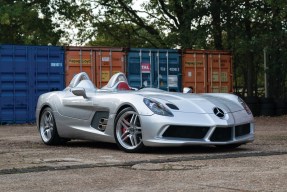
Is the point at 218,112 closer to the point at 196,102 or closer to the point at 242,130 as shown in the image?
the point at 196,102

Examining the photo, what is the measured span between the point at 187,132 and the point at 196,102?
540mm

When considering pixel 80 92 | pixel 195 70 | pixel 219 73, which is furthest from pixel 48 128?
pixel 219 73

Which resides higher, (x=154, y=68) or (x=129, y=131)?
(x=154, y=68)

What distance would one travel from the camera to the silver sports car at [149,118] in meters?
8.33

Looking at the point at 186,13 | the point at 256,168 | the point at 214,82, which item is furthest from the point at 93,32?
the point at 256,168

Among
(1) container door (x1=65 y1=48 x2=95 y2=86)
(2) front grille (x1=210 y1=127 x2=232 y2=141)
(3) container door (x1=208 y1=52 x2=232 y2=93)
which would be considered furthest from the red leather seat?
(3) container door (x1=208 y1=52 x2=232 y2=93)

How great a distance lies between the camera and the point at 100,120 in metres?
9.29

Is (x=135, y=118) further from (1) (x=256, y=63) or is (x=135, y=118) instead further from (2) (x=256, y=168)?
(1) (x=256, y=63)

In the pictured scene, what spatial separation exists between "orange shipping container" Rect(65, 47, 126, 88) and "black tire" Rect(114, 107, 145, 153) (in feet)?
36.8

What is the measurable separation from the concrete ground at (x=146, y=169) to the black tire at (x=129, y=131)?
14 cm

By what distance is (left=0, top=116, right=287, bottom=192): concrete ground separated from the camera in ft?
18.2

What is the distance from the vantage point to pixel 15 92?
1923 cm

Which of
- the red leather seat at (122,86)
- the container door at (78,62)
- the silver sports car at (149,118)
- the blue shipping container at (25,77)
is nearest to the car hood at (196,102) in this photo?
the silver sports car at (149,118)

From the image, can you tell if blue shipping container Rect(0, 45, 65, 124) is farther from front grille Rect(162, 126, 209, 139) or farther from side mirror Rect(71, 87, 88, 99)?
front grille Rect(162, 126, 209, 139)
